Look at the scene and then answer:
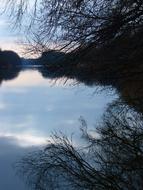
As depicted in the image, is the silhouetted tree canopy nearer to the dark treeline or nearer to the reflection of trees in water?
the dark treeline

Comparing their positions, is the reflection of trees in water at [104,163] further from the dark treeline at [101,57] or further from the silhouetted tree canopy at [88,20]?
the silhouetted tree canopy at [88,20]

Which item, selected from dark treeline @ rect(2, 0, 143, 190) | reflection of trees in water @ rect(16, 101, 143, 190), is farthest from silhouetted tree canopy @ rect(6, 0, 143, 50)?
reflection of trees in water @ rect(16, 101, 143, 190)

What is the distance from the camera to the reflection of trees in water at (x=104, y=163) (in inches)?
359

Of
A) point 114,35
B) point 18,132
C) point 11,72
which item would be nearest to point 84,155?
point 114,35

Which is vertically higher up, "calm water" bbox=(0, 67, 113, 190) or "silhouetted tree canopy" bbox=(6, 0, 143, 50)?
"calm water" bbox=(0, 67, 113, 190)

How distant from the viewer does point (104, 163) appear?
10.0m

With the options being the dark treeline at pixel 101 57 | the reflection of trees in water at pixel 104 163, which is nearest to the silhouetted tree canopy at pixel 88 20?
the dark treeline at pixel 101 57

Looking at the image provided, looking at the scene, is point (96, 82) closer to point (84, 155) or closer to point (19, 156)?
point (84, 155)

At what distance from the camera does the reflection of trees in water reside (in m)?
9.11

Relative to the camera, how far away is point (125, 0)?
5.45m

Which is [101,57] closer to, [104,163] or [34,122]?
[104,163]

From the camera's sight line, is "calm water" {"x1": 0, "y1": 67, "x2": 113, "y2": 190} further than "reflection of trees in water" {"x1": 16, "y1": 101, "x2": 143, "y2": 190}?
Yes

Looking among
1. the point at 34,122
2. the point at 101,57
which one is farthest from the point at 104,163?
the point at 34,122

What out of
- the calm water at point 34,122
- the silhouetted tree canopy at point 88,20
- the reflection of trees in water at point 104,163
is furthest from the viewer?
the calm water at point 34,122
